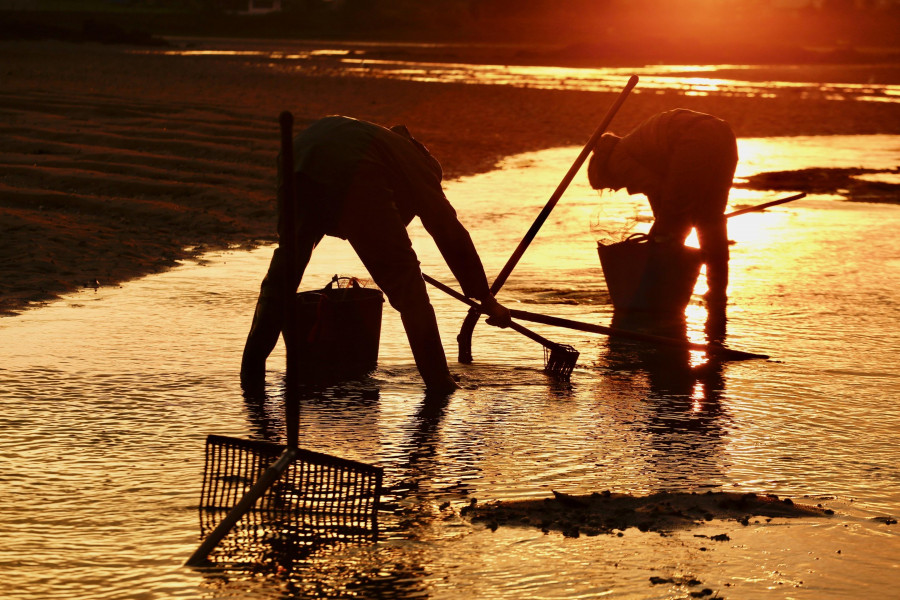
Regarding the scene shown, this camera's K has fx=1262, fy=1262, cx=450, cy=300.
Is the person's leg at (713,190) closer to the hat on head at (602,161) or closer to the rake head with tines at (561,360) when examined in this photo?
the hat on head at (602,161)

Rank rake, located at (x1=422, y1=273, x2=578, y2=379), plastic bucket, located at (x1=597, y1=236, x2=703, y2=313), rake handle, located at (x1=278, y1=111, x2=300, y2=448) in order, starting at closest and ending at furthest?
rake handle, located at (x1=278, y1=111, x2=300, y2=448), rake, located at (x1=422, y1=273, x2=578, y2=379), plastic bucket, located at (x1=597, y1=236, x2=703, y2=313)

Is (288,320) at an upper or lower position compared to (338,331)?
upper

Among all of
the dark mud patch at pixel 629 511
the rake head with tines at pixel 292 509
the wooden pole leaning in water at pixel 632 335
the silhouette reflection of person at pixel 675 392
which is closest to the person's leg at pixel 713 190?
the silhouette reflection of person at pixel 675 392

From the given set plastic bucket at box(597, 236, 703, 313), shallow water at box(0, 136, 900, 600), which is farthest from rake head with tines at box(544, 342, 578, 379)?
plastic bucket at box(597, 236, 703, 313)

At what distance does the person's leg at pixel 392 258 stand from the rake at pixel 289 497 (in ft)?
4.23

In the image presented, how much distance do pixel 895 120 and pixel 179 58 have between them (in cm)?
1983

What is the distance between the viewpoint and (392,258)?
5406 mm

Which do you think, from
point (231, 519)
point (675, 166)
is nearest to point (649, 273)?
point (675, 166)

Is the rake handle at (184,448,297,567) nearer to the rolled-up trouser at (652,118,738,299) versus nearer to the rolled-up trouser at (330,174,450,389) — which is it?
the rolled-up trouser at (330,174,450,389)

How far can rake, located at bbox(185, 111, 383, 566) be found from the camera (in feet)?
12.5

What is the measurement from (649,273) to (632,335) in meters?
1.11

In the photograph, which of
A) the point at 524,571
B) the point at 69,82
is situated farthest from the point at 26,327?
the point at 69,82

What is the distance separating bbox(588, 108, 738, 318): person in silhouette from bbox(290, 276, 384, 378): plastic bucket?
85.8 inches

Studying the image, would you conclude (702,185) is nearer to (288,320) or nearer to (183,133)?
(288,320)
